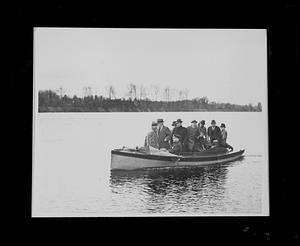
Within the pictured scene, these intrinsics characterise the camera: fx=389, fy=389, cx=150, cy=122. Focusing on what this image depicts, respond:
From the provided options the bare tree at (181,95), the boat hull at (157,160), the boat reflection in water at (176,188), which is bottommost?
the boat reflection in water at (176,188)

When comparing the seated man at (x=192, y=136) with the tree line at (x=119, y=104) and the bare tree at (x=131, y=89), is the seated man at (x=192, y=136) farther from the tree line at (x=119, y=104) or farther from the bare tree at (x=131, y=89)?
the bare tree at (x=131, y=89)

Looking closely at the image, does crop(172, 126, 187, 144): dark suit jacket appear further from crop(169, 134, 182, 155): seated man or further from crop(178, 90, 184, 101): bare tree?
crop(178, 90, 184, 101): bare tree

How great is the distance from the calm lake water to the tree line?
0.03 metres

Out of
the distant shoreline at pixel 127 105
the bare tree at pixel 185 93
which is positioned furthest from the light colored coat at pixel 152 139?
the bare tree at pixel 185 93

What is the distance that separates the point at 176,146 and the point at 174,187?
194 mm

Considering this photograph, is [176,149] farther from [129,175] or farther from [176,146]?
[129,175]

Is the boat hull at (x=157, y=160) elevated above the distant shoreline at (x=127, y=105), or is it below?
below

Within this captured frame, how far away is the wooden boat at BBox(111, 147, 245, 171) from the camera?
184 cm

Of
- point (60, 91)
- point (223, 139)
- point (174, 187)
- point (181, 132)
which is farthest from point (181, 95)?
point (60, 91)

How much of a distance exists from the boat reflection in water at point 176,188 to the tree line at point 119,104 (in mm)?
286

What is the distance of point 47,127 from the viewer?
1838 mm

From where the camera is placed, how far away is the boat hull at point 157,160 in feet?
6.02

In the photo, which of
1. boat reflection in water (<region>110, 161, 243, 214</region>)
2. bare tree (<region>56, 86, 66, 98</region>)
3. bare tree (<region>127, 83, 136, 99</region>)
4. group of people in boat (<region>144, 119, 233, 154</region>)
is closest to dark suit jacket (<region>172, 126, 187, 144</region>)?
group of people in boat (<region>144, 119, 233, 154</region>)
